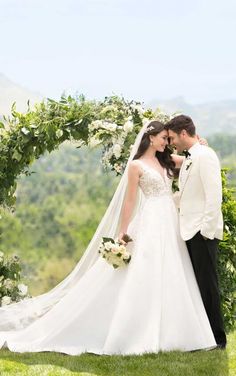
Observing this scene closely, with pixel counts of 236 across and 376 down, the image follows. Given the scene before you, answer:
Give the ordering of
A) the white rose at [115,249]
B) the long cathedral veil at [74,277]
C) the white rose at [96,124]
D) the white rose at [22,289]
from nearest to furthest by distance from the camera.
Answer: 1. the white rose at [115,249]
2. the long cathedral veil at [74,277]
3. the white rose at [96,124]
4. the white rose at [22,289]

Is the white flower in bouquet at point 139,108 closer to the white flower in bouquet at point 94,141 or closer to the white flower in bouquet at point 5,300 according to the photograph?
the white flower in bouquet at point 94,141

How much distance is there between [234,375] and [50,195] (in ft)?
36.0

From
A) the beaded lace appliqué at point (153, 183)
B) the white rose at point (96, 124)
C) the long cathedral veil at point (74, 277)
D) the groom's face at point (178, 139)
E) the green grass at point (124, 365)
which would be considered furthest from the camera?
the white rose at point (96, 124)

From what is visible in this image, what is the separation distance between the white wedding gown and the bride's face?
0.77 feet

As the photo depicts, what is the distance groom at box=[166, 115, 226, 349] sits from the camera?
20.9 ft

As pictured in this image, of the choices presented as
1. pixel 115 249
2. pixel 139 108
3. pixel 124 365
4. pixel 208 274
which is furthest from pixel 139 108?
pixel 124 365

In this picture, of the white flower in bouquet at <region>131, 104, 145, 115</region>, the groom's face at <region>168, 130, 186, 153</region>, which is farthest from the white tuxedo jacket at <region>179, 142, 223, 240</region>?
the white flower in bouquet at <region>131, 104, 145, 115</region>

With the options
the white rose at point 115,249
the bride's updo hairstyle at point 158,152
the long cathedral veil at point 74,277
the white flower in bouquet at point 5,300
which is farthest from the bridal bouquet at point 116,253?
the white flower in bouquet at point 5,300

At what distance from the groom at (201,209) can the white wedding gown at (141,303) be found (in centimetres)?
14

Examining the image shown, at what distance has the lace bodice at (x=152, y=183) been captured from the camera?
6727 mm

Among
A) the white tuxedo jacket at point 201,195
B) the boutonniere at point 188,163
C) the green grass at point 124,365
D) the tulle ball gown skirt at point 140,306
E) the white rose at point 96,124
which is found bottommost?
the green grass at point 124,365

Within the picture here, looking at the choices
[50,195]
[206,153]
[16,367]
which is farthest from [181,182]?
[50,195]

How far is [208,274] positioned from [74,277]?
1.55 m

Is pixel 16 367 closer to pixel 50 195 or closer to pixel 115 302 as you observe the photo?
pixel 115 302
